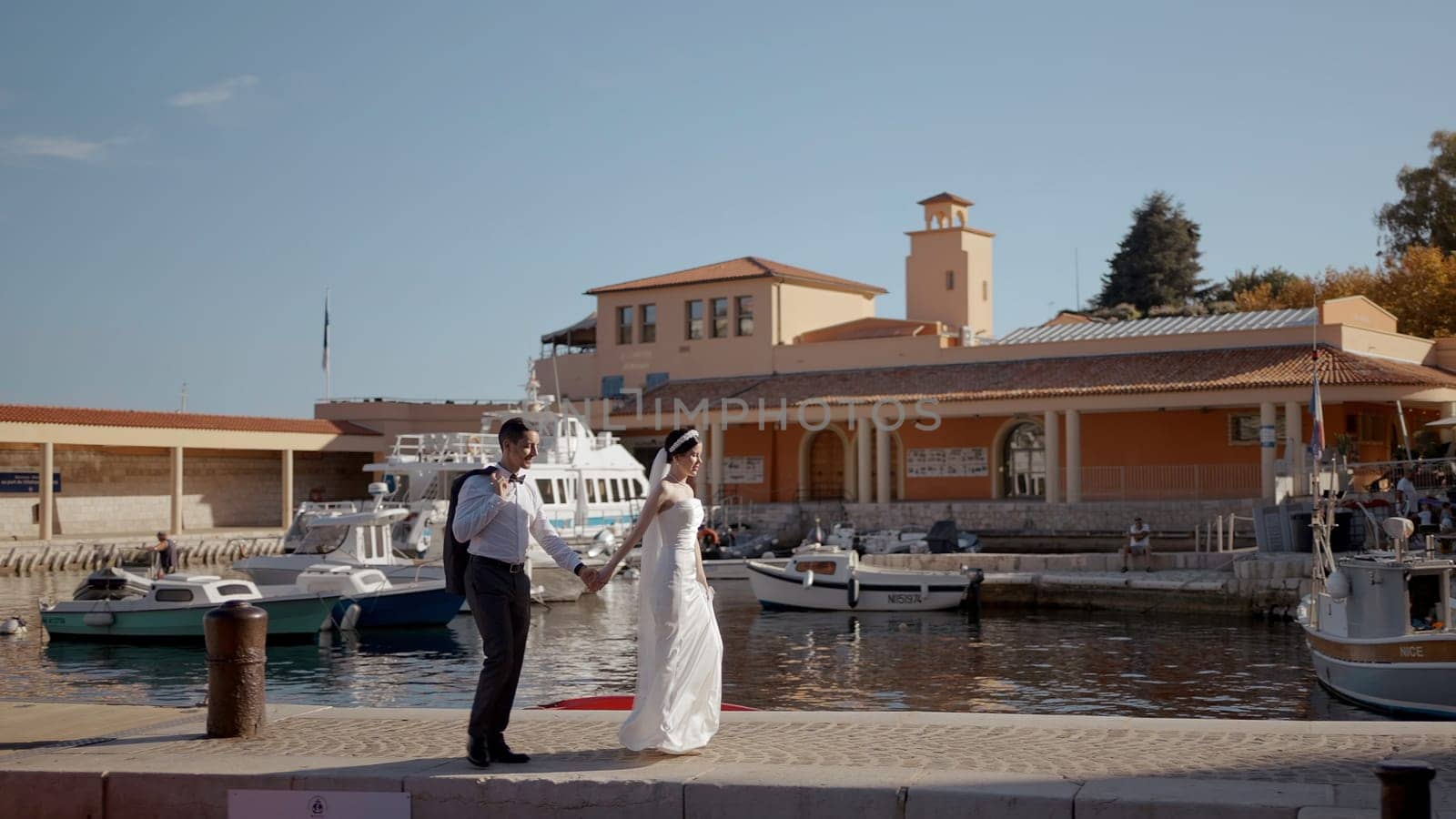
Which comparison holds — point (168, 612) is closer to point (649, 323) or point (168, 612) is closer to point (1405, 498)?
point (1405, 498)

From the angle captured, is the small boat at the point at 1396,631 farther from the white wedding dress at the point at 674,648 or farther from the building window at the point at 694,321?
the building window at the point at 694,321

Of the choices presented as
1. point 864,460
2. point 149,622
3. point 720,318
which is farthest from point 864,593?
point 720,318

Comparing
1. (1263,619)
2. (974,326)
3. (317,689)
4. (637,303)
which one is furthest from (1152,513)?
(317,689)

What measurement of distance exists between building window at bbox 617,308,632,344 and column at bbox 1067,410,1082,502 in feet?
58.0

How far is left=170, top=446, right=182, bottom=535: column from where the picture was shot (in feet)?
138

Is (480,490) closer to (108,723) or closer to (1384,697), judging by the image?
(108,723)

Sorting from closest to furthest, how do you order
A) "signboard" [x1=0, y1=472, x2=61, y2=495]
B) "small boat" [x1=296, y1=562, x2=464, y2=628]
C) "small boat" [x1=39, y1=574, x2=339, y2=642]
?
1. "small boat" [x1=39, y1=574, x2=339, y2=642]
2. "small boat" [x1=296, y1=562, x2=464, y2=628]
3. "signboard" [x1=0, y1=472, x2=61, y2=495]

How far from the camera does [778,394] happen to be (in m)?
44.7

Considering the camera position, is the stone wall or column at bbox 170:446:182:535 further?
column at bbox 170:446:182:535

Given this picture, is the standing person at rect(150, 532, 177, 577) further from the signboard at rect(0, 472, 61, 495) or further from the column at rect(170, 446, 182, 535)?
the column at rect(170, 446, 182, 535)

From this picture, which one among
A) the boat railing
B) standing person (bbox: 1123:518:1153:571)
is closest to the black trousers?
standing person (bbox: 1123:518:1153:571)

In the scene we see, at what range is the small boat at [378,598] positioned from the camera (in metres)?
24.0

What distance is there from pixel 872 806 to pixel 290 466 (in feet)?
137

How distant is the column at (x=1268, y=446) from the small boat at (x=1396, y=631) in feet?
62.6
